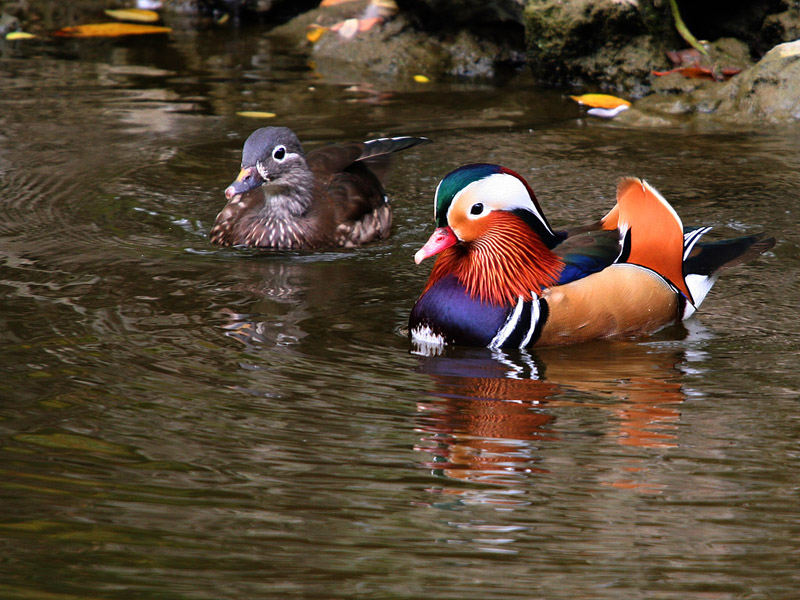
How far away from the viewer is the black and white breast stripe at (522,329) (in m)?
4.36

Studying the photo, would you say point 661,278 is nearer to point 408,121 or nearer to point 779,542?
point 779,542

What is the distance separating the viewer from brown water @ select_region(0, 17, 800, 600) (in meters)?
2.69

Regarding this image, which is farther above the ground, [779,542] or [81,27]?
[81,27]

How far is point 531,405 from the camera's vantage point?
3.80m

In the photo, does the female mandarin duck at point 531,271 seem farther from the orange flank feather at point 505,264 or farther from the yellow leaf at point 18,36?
the yellow leaf at point 18,36

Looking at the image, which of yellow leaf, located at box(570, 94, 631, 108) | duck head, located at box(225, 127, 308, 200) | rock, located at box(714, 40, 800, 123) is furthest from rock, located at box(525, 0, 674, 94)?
duck head, located at box(225, 127, 308, 200)

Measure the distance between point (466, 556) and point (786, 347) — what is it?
6.91 ft

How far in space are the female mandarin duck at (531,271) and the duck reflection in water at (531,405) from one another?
104 mm

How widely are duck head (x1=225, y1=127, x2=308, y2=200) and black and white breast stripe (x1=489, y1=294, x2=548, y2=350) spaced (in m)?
1.95

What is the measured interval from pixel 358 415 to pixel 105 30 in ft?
27.0

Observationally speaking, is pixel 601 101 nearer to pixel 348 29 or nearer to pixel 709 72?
pixel 709 72

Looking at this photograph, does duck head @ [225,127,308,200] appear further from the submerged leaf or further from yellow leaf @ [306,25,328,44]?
yellow leaf @ [306,25,328,44]

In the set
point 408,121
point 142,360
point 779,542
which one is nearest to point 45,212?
point 142,360

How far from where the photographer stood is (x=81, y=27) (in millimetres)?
10828
